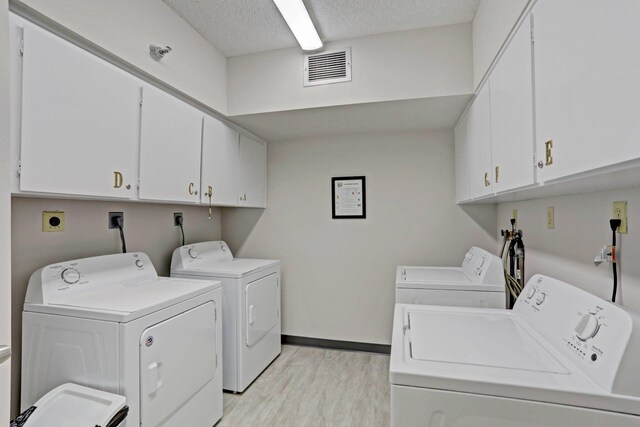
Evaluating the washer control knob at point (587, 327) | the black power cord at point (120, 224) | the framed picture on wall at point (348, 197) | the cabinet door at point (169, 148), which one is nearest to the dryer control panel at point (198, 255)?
the black power cord at point (120, 224)

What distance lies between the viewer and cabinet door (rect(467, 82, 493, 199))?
1.78 metres

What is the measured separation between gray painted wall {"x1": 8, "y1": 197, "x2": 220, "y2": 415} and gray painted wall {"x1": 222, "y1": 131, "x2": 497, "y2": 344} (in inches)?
38.8

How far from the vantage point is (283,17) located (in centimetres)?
204

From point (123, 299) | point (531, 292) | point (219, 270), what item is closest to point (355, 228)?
point (219, 270)

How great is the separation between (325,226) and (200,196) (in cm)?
136

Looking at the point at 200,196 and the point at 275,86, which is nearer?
the point at 200,196

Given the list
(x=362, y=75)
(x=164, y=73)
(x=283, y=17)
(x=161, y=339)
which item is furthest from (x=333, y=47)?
(x=161, y=339)

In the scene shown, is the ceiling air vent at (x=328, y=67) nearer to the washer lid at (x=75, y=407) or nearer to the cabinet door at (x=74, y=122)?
the cabinet door at (x=74, y=122)

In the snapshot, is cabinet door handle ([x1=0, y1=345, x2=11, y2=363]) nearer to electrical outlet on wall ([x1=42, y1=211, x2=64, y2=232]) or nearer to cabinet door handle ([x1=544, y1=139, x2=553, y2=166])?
electrical outlet on wall ([x1=42, y1=211, x2=64, y2=232])

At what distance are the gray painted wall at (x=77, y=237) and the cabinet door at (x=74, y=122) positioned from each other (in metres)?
0.40

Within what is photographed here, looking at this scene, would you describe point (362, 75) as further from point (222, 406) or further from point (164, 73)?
point (222, 406)

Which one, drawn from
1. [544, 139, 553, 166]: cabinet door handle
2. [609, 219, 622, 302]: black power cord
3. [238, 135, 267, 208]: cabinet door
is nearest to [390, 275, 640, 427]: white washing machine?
[609, 219, 622, 302]: black power cord

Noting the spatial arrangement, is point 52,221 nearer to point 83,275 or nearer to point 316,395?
point 83,275

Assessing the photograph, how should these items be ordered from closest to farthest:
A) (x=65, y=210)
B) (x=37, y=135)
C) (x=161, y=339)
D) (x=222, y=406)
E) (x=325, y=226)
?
1. (x=37, y=135)
2. (x=161, y=339)
3. (x=65, y=210)
4. (x=222, y=406)
5. (x=325, y=226)
